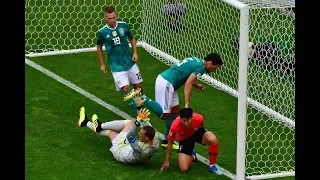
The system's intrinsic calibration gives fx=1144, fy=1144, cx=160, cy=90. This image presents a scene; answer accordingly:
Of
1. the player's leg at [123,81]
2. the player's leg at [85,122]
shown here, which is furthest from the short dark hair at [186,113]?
the player's leg at [123,81]

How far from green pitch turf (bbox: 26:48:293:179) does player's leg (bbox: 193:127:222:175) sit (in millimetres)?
118

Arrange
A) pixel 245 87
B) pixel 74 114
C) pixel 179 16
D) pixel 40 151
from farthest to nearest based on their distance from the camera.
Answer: pixel 179 16 → pixel 74 114 → pixel 40 151 → pixel 245 87

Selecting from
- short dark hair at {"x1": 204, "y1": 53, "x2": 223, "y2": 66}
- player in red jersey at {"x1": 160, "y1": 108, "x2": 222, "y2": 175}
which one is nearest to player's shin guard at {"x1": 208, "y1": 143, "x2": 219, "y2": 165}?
player in red jersey at {"x1": 160, "y1": 108, "x2": 222, "y2": 175}

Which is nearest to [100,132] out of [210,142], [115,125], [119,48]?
[115,125]

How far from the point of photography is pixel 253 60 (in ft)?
48.2

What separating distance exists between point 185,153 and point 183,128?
1.11ft

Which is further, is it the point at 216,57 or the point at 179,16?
the point at 179,16

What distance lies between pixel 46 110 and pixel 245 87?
137 inches

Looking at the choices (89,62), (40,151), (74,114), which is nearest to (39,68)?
(89,62)

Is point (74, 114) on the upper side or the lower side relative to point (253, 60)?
lower

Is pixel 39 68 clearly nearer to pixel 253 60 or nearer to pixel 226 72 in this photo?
pixel 226 72

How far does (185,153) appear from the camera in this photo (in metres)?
14.0

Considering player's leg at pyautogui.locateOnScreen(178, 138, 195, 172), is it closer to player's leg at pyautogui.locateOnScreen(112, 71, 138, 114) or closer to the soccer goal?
the soccer goal

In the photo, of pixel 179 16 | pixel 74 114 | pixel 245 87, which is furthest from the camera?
pixel 179 16
